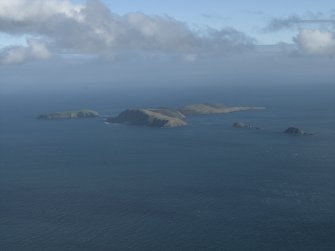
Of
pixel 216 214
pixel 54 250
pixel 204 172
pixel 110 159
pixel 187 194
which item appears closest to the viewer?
pixel 54 250

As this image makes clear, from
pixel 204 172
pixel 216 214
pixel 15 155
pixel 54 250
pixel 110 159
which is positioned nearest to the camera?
pixel 54 250

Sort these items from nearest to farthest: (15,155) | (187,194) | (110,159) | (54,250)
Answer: (54,250) < (187,194) < (110,159) < (15,155)

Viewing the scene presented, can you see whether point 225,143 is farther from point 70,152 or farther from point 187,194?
point 187,194

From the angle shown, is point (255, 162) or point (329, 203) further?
point (255, 162)

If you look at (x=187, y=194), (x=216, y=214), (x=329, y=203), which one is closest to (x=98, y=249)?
(x=216, y=214)

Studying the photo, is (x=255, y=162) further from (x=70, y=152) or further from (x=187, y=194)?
(x=70, y=152)

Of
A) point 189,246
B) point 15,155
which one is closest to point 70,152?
point 15,155
